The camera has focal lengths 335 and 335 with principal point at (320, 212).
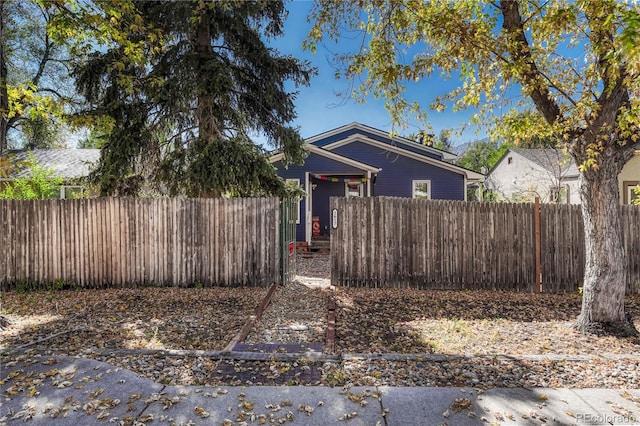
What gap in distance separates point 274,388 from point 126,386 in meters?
1.46

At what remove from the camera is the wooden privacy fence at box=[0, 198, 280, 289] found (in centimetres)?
729

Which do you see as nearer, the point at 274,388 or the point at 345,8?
the point at 274,388

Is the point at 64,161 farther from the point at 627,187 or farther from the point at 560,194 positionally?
the point at 627,187

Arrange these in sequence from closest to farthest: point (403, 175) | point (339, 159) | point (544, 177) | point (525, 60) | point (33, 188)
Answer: point (525, 60) → point (33, 188) → point (339, 159) → point (403, 175) → point (544, 177)

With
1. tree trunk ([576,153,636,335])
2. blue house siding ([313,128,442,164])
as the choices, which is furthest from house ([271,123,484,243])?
tree trunk ([576,153,636,335])

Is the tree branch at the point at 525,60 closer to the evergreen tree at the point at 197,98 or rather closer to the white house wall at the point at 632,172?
the evergreen tree at the point at 197,98

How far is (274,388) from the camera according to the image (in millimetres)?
3260

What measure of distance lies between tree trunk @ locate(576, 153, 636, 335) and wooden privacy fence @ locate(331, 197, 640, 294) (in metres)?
2.42

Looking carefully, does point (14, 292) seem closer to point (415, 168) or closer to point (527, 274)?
point (527, 274)

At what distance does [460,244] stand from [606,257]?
273cm

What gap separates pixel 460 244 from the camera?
7.31 metres

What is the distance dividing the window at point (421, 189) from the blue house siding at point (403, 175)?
144 millimetres

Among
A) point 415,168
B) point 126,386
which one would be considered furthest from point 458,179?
point 126,386

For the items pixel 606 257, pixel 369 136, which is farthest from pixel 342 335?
pixel 369 136
